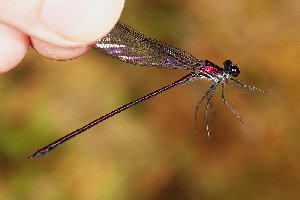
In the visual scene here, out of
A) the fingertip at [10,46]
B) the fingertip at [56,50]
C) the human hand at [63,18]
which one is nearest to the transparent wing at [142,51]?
the fingertip at [56,50]

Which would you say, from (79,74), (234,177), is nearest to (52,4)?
(79,74)

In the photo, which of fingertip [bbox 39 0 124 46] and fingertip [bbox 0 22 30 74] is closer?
fingertip [bbox 39 0 124 46]

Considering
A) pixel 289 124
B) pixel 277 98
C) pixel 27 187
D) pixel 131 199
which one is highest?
pixel 277 98

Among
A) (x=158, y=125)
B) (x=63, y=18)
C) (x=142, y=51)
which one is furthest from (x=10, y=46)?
(x=158, y=125)

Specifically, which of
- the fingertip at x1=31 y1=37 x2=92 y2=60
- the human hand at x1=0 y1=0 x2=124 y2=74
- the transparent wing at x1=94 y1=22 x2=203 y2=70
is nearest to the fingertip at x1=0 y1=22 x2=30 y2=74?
the fingertip at x1=31 y1=37 x2=92 y2=60

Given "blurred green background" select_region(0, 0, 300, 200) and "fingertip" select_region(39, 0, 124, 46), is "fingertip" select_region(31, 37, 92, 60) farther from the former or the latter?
"blurred green background" select_region(0, 0, 300, 200)

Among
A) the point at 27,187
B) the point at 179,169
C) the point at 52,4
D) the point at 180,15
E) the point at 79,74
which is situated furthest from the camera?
the point at 180,15

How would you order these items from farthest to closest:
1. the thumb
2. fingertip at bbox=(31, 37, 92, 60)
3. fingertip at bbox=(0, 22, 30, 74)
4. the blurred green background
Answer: the blurred green background, fingertip at bbox=(31, 37, 92, 60), fingertip at bbox=(0, 22, 30, 74), the thumb

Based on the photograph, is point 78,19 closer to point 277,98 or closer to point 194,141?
point 194,141
